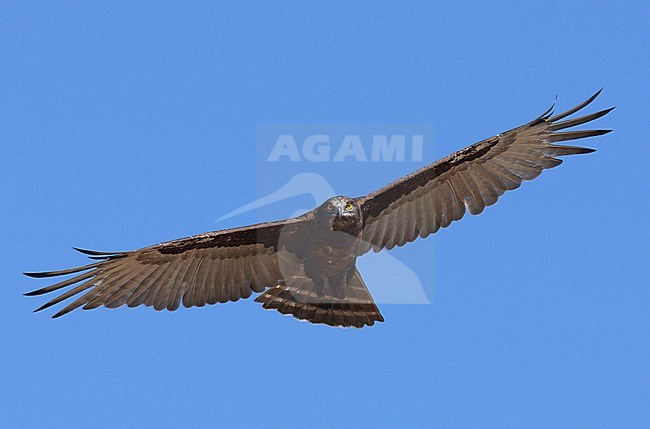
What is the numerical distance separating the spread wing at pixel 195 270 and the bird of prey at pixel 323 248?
0.5 inches

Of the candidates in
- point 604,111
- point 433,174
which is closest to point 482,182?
point 433,174

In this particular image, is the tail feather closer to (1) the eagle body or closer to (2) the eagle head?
(1) the eagle body

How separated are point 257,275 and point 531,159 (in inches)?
158

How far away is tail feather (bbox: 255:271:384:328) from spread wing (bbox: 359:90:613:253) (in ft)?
2.18

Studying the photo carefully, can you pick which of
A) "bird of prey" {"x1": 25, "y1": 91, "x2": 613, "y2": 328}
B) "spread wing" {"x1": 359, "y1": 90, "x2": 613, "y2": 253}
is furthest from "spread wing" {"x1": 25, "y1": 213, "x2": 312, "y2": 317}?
"spread wing" {"x1": 359, "y1": 90, "x2": 613, "y2": 253}

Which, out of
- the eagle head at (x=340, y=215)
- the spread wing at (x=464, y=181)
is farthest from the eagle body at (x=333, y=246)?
the spread wing at (x=464, y=181)

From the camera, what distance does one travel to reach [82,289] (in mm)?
16797

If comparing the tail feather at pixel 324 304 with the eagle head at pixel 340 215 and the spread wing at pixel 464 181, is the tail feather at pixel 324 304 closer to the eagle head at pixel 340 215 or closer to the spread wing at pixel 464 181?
the spread wing at pixel 464 181

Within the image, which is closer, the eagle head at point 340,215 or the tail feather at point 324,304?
the eagle head at point 340,215

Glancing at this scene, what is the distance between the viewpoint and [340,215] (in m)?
16.4

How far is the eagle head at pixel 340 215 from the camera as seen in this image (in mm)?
16422

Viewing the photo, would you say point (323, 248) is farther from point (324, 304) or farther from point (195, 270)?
point (195, 270)

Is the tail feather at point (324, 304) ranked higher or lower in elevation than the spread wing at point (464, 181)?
lower

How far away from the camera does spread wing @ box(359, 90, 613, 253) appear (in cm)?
1695
